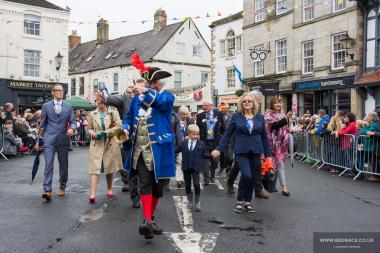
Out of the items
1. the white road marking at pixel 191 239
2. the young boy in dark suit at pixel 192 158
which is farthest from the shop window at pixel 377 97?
the white road marking at pixel 191 239

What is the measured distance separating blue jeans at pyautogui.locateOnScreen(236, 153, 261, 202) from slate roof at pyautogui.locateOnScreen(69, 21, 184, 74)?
36.3 metres

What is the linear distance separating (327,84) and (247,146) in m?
18.2

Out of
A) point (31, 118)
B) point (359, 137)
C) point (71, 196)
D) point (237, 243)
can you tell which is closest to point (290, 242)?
point (237, 243)

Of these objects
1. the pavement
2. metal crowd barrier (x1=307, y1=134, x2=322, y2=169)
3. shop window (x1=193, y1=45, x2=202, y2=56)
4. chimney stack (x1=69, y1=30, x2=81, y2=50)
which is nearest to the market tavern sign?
shop window (x1=193, y1=45, x2=202, y2=56)

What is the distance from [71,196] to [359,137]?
732 centimetres

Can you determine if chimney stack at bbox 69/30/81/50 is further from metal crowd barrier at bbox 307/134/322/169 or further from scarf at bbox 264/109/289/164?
scarf at bbox 264/109/289/164

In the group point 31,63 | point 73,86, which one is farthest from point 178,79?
point 31,63

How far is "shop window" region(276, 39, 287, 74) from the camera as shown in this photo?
28.2 metres

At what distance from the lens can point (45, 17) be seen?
3356 centimetres

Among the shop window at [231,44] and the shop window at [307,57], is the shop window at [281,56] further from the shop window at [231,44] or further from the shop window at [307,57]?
the shop window at [231,44]

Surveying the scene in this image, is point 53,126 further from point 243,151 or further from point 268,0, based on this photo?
point 268,0

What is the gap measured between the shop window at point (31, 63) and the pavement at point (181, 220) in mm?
24737

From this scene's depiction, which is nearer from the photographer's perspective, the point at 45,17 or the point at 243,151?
the point at 243,151

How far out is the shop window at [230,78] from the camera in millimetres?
33428
